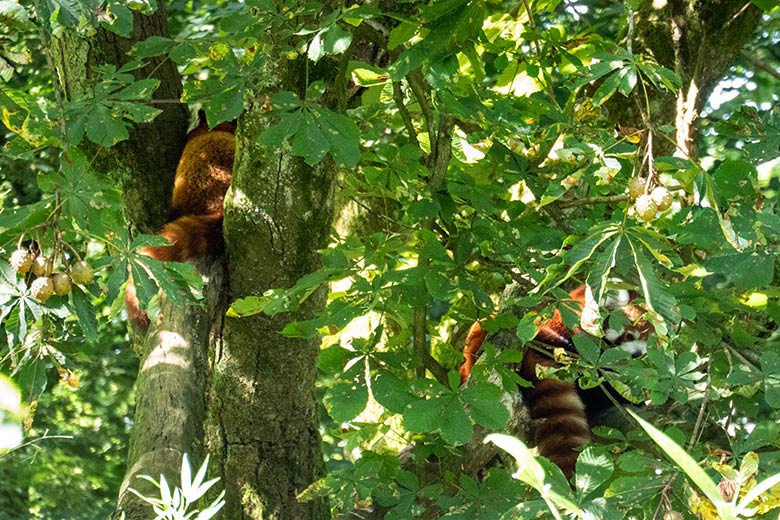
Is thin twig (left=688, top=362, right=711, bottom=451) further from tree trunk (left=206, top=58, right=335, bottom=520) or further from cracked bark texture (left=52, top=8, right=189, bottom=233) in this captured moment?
cracked bark texture (left=52, top=8, right=189, bottom=233)

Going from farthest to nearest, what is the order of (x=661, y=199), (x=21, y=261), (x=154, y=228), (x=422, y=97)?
(x=154, y=228) → (x=422, y=97) → (x=21, y=261) → (x=661, y=199)

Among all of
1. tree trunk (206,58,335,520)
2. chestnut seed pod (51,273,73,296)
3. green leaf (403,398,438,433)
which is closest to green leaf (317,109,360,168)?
tree trunk (206,58,335,520)

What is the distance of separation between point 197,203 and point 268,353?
75 cm

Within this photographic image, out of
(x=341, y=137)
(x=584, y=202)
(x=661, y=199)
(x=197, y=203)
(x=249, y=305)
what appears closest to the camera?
(x=661, y=199)

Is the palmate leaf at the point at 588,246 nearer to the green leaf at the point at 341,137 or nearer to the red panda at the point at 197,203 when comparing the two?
the green leaf at the point at 341,137

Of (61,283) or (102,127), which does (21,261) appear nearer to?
(61,283)

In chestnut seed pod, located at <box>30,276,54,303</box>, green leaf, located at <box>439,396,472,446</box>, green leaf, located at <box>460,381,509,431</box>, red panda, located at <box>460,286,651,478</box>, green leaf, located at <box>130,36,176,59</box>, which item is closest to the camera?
chestnut seed pod, located at <box>30,276,54,303</box>

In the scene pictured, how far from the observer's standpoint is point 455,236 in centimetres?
288

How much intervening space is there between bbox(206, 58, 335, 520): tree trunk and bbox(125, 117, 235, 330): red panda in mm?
215

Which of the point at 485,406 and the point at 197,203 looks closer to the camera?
the point at 485,406

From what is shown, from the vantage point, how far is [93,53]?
3020 mm

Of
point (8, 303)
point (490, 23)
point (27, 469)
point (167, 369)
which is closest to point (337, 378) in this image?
point (167, 369)

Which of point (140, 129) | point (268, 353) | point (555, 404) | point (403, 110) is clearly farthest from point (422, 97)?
point (555, 404)

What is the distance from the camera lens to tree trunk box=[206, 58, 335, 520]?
2.73 metres
